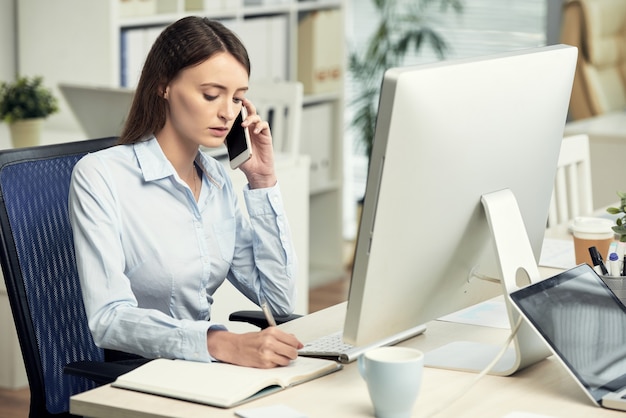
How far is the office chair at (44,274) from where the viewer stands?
1.80m

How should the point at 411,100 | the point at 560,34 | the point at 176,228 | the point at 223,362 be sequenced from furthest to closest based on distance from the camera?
the point at 560,34 < the point at 176,228 < the point at 223,362 < the point at 411,100

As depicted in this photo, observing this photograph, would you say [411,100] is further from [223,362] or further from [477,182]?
[223,362]

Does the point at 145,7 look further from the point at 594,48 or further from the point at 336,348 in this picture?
the point at 336,348

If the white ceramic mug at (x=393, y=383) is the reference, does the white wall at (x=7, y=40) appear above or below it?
above

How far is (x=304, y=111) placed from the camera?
15.4 feet

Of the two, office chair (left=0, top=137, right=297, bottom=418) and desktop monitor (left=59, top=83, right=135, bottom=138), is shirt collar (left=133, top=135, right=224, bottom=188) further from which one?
desktop monitor (left=59, top=83, right=135, bottom=138)

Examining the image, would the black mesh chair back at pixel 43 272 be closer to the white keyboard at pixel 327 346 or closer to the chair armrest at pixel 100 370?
the chair armrest at pixel 100 370

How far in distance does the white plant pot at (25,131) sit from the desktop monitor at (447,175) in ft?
6.86

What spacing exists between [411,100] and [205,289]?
697mm

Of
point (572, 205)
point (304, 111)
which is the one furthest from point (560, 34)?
point (572, 205)

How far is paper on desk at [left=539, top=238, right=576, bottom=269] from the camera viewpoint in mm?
2158

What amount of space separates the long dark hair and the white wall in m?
2.30

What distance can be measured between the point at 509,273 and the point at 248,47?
2975 mm

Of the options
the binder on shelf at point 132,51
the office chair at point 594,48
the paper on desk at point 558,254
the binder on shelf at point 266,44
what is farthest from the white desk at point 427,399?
the office chair at point 594,48
